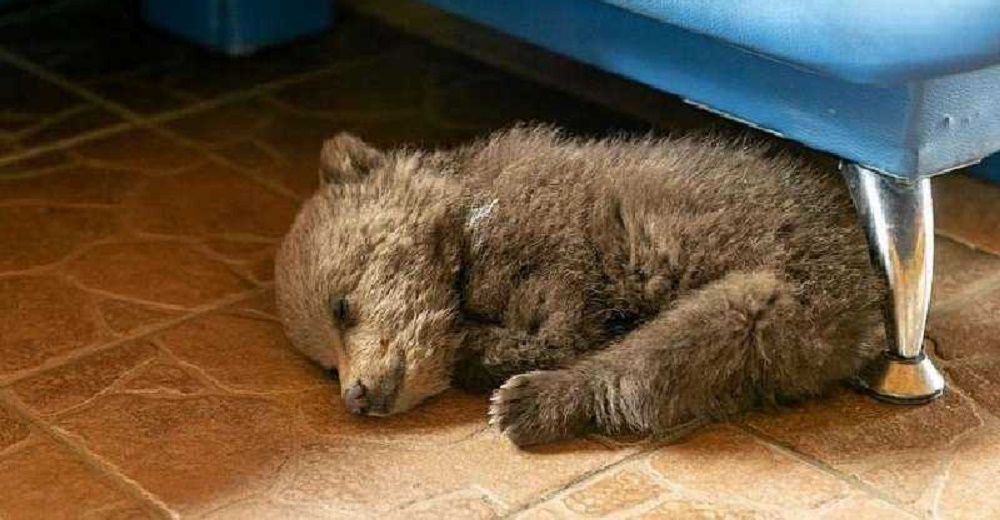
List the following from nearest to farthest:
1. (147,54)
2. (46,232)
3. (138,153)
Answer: (46,232) → (138,153) → (147,54)

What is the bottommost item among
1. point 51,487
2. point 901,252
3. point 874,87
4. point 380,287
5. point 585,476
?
point 51,487

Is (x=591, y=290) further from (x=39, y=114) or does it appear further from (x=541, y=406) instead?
(x=39, y=114)

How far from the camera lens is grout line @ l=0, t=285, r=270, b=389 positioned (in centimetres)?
192

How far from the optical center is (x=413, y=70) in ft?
9.45

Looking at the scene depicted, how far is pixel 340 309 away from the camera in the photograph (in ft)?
5.98

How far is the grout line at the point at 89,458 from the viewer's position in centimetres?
167

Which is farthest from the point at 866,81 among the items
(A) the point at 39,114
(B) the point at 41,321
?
(A) the point at 39,114

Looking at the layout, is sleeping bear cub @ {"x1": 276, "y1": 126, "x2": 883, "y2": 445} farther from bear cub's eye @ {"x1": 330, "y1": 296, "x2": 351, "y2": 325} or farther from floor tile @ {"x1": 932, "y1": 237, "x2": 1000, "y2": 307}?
floor tile @ {"x1": 932, "y1": 237, "x2": 1000, "y2": 307}

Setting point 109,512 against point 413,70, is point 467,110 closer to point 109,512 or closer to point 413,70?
point 413,70

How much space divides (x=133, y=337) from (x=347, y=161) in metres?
0.36

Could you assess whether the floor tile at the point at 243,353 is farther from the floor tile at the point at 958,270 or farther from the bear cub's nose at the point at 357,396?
the floor tile at the point at 958,270

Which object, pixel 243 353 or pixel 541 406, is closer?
pixel 541 406

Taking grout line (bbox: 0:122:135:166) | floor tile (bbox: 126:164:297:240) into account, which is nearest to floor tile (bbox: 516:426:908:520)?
floor tile (bbox: 126:164:297:240)

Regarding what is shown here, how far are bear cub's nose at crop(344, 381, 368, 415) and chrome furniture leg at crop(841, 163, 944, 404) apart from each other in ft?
1.98
